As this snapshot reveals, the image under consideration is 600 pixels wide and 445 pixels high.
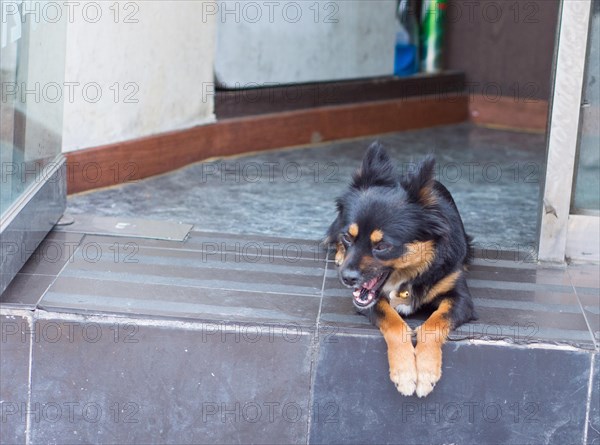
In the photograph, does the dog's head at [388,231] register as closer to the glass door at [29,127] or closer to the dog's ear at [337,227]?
the dog's ear at [337,227]

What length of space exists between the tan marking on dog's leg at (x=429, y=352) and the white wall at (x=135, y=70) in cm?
250

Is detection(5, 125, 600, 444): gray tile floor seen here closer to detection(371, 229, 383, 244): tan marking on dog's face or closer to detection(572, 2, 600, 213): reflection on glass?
detection(371, 229, 383, 244): tan marking on dog's face

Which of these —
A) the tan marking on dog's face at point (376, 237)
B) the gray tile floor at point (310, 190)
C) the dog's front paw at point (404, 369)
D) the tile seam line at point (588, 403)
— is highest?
the tan marking on dog's face at point (376, 237)

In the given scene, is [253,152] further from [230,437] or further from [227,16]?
[230,437]

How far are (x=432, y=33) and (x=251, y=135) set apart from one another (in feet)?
7.06

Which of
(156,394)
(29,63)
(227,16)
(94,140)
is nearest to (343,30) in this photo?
(227,16)

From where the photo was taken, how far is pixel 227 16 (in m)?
6.23

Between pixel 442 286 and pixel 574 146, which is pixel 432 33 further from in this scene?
pixel 442 286

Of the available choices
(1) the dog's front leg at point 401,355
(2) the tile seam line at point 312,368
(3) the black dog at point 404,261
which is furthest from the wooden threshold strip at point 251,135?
(1) the dog's front leg at point 401,355

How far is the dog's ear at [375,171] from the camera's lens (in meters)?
3.80

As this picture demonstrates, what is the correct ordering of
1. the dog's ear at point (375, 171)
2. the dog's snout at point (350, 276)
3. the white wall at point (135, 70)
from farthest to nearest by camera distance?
1. the white wall at point (135, 70)
2. the dog's ear at point (375, 171)
3. the dog's snout at point (350, 276)

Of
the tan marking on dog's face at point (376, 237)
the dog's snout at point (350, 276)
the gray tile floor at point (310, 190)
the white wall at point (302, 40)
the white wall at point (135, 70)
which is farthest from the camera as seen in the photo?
the white wall at point (302, 40)

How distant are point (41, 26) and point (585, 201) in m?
2.49

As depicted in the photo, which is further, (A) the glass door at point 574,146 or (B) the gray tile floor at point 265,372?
(A) the glass door at point 574,146
